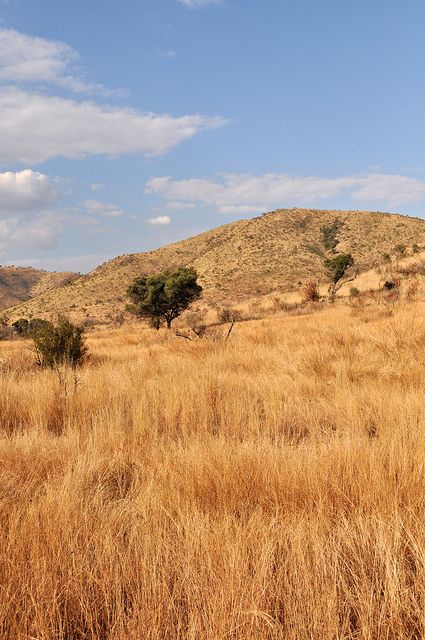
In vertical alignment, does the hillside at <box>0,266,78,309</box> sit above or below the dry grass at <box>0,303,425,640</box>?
above

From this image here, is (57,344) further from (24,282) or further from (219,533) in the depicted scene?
(24,282)

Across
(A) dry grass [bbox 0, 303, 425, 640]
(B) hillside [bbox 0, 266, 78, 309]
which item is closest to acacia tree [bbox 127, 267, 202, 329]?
(A) dry grass [bbox 0, 303, 425, 640]

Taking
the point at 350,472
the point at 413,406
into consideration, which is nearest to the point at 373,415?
the point at 413,406

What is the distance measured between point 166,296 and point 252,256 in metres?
42.9

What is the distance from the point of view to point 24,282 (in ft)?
460

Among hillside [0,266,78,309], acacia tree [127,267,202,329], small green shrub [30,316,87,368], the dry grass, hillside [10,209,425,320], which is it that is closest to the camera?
the dry grass

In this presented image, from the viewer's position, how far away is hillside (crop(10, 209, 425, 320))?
59.6m

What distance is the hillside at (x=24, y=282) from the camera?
404 ft

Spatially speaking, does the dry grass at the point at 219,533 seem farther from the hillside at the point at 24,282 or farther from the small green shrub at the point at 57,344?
the hillside at the point at 24,282

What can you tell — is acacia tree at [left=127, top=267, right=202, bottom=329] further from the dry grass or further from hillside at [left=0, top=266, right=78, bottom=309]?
hillside at [left=0, top=266, right=78, bottom=309]

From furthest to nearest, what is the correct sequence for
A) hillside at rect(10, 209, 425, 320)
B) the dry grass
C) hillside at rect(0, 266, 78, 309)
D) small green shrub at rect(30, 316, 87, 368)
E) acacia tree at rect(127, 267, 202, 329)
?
hillside at rect(0, 266, 78, 309) < hillside at rect(10, 209, 425, 320) < acacia tree at rect(127, 267, 202, 329) < small green shrub at rect(30, 316, 87, 368) < the dry grass

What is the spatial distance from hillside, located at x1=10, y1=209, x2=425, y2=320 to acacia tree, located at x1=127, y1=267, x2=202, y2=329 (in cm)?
1895

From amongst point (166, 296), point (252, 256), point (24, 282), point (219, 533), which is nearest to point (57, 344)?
point (219, 533)

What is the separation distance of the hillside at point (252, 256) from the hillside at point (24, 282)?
50411 millimetres
